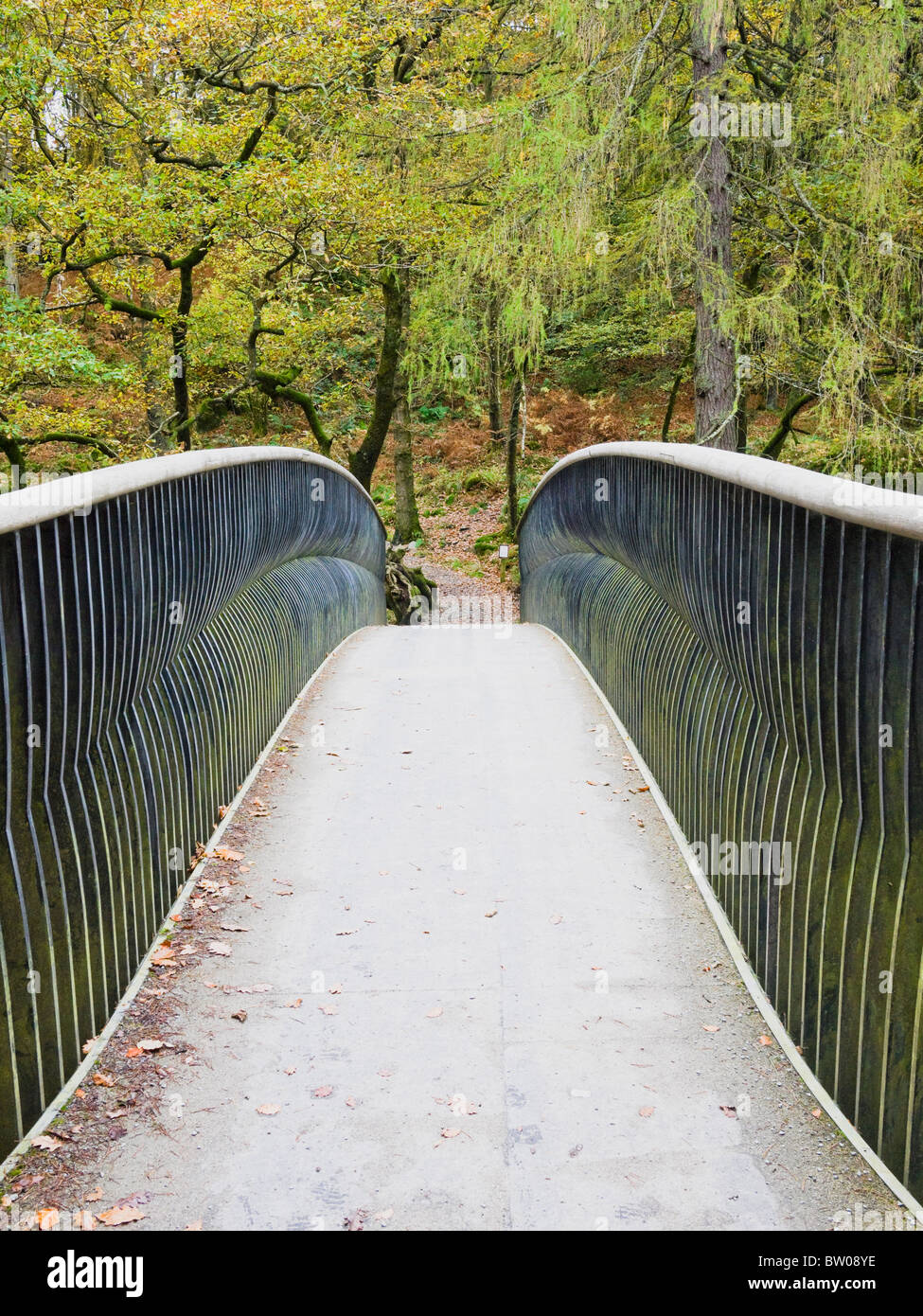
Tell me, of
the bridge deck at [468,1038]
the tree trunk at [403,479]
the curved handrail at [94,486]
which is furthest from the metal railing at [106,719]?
the tree trunk at [403,479]

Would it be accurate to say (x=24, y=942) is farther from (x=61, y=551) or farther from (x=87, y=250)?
(x=87, y=250)

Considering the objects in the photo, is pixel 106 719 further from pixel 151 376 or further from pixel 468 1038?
pixel 151 376

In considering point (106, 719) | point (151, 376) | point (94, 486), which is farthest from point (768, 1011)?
point (151, 376)

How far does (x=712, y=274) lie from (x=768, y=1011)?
31.3 feet

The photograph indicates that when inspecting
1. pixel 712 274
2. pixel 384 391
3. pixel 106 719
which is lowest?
pixel 106 719

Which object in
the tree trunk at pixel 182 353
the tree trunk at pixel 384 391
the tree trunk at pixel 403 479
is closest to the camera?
the tree trunk at pixel 182 353

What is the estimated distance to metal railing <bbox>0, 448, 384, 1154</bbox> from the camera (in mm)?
2592

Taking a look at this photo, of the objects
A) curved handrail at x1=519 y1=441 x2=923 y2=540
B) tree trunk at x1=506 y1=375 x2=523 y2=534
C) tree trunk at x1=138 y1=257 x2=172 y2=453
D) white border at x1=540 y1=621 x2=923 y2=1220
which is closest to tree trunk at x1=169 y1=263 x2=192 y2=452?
tree trunk at x1=138 y1=257 x2=172 y2=453

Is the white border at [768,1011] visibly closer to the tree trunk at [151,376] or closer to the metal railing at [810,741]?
the metal railing at [810,741]

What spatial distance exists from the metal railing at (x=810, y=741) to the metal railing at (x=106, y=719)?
1.92 m

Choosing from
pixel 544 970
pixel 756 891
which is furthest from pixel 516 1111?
pixel 756 891

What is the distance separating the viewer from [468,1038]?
123 inches

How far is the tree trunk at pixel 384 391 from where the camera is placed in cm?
1697

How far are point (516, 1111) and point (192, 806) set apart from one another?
196cm
